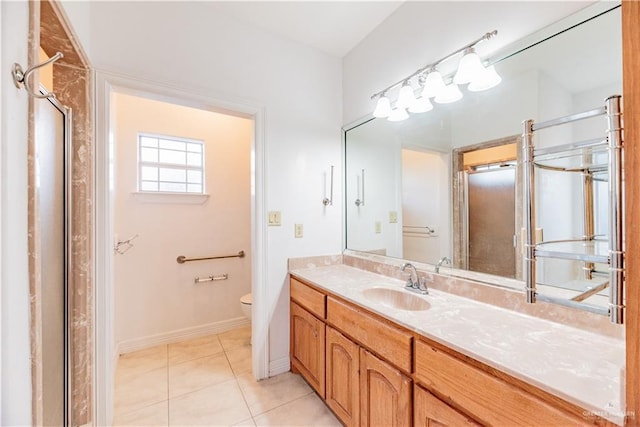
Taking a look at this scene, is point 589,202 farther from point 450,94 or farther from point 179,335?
point 179,335

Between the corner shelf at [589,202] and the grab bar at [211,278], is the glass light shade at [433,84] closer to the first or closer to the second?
the corner shelf at [589,202]

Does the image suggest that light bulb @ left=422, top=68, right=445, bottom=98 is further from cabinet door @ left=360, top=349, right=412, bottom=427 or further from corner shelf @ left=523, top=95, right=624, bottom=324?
cabinet door @ left=360, top=349, right=412, bottom=427

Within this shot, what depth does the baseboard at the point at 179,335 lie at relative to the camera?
7.51 ft

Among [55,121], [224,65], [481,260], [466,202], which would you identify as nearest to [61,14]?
[55,121]

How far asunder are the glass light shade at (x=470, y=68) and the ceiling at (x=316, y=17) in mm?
785

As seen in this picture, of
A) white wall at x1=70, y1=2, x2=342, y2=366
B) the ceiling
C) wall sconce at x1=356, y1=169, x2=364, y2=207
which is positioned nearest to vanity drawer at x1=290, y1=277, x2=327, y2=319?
white wall at x1=70, y1=2, x2=342, y2=366

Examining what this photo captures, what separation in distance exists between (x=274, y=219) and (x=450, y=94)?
140 cm

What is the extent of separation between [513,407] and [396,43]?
2.05 metres

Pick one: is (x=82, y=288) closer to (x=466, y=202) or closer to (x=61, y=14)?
(x=61, y=14)

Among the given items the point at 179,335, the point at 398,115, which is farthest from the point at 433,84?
the point at 179,335

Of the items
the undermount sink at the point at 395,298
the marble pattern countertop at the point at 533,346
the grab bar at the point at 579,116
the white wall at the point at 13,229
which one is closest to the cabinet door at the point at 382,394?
the marble pattern countertop at the point at 533,346

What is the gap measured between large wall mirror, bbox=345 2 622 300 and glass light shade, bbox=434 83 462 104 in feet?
0.25

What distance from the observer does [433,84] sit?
1.49 metres

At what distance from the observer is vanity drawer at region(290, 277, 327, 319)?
163 centimetres
